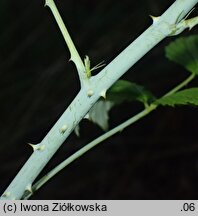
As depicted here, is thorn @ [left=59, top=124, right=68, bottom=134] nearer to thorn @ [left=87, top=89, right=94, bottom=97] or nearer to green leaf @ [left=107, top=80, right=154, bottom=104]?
thorn @ [left=87, top=89, right=94, bottom=97]

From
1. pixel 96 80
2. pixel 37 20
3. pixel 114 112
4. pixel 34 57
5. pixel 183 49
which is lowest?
pixel 114 112

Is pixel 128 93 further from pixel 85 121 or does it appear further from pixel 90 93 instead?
pixel 85 121

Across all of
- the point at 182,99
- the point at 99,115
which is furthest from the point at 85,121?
the point at 182,99

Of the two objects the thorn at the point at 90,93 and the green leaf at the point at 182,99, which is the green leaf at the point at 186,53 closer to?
the green leaf at the point at 182,99

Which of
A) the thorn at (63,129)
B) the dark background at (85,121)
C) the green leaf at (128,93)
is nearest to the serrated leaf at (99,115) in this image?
the green leaf at (128,93)

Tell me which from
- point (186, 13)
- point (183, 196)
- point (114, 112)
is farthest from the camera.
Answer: point (183, 196)

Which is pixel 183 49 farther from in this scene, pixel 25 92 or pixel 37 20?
pixel 37 20

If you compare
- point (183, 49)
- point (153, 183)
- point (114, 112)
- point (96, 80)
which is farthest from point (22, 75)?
point (96, 80)
